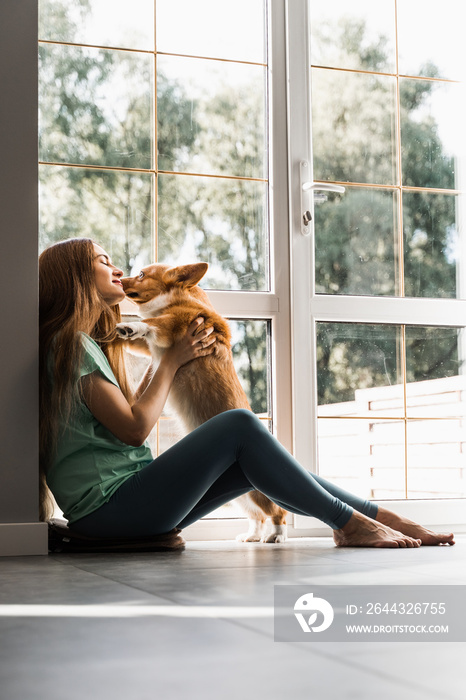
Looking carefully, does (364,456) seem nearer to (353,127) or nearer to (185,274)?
(185,274)

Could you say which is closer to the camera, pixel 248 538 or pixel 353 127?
pixel 248 538

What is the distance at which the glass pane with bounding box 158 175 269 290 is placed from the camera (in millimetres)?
2705

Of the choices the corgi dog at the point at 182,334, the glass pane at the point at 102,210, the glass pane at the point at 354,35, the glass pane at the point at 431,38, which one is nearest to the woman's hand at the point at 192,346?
the corgi dog at the point at 182,334

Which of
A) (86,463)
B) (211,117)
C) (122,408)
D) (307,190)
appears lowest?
(86,463)

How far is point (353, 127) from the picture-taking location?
9.62ft

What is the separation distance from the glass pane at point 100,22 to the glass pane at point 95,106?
38 millimetres

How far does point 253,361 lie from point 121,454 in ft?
2.30

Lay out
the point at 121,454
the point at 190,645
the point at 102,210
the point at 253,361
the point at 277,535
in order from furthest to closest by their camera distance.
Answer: the point at 253,361, the point at 102,210, the point at 277,535, the point at 121,454, the point at 190,645

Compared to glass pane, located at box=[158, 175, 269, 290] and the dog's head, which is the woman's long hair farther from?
glass pane, located at box=[158, 175, 269, 290]

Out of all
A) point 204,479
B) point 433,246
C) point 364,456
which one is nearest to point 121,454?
point 204,479

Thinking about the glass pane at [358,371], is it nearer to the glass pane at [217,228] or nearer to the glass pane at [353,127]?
the glass pane at [217,228]

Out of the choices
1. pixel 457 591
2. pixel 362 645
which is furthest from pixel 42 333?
pixel 362 645

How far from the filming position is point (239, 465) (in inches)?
85.5

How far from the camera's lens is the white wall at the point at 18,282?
213cm
